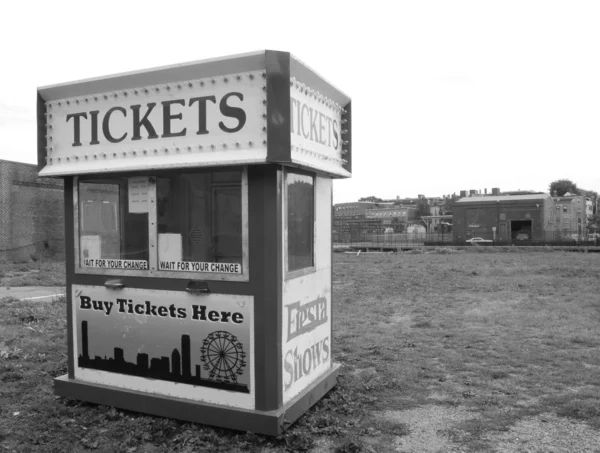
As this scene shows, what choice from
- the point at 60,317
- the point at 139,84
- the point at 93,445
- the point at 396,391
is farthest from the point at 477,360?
the point at 60,317

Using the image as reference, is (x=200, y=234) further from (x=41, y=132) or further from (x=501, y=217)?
(x=501, y=217)

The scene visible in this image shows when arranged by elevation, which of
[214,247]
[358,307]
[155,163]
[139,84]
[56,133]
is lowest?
[358,307]

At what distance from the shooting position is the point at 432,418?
4695 millimetres

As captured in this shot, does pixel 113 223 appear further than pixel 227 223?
Yes

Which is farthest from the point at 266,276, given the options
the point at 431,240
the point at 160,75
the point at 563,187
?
the point at 563,187

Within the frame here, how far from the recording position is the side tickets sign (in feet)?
13.8

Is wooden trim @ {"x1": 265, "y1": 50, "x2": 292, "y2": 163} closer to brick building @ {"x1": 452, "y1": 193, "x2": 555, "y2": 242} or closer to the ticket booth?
the ticket booth

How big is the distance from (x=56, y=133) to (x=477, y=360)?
5862 millimetres

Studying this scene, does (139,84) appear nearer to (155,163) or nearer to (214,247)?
(155,163)

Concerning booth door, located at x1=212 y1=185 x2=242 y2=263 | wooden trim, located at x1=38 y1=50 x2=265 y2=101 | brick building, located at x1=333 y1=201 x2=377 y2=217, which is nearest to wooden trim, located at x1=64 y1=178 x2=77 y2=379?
wooden trim, located at x1=38 y1=50 x2=265 y2=101

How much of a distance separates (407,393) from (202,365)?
2398 millimetres

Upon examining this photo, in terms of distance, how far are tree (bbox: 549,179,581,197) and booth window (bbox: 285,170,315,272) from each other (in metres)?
113

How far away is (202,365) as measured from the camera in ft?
14.2

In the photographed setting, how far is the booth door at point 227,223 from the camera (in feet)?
14.1
